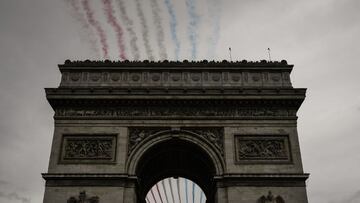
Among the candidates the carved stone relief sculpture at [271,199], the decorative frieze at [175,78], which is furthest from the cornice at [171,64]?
the carved stone relief sculpture at [271,199]

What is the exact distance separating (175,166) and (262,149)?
7.17m

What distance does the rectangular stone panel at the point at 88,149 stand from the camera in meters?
24.0

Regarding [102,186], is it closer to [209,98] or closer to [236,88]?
[209,98]

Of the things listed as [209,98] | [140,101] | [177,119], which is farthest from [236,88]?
[140,101]

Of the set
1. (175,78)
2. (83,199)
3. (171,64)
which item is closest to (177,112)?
(175,78)

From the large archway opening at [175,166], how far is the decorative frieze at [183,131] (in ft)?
2.22

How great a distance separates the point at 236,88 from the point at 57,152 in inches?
417

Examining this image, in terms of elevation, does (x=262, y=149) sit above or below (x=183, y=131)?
below

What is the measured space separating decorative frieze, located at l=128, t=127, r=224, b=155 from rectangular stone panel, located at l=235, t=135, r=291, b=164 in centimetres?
100

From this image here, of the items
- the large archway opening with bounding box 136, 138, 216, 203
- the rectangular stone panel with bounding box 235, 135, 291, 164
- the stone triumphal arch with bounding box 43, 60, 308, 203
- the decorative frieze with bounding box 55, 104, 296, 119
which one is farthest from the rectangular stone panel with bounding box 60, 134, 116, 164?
the rectangular stone panel with bounding box 235, 135, 291, 164

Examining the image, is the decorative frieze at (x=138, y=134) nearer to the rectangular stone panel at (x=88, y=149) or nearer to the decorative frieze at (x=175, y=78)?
the rectangular stone panel at (x=88, y=149)

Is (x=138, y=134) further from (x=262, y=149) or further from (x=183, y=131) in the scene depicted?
(x=262, y=149)

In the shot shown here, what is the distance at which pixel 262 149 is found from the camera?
80.0ft

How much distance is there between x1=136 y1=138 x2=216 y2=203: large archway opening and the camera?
81.9ft
